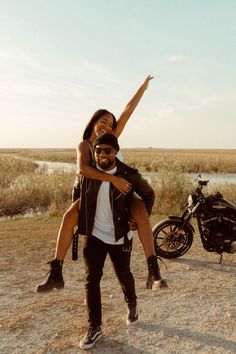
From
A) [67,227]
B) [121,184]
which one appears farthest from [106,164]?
[67,227]

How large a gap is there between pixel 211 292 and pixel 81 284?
1.68 metres

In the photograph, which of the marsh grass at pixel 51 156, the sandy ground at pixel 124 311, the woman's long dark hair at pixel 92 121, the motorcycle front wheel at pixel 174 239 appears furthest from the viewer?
the marsh grass at pixel 51 156

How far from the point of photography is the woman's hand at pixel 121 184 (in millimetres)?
3469

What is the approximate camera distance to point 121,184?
3.47 metres

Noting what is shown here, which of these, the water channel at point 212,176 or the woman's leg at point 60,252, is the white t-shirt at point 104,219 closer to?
the woman's leg at point 60,252

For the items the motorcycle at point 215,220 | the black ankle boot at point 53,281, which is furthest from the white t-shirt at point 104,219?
the motorcycle at point 215,220

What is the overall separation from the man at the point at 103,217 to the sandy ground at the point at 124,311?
38 cm

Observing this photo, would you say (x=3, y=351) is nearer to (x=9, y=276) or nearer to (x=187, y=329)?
(x=187, y=329)

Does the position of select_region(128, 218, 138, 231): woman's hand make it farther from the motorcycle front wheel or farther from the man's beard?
the motorcycle front wheel

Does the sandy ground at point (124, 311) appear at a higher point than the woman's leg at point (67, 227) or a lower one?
lower

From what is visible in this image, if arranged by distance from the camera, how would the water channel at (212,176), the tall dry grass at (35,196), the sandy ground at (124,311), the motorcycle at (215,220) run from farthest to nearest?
the water channel at (212,176), the tall dry grass at (35,196), the motorcycle at (215,220), the sandy ground at (124,311)

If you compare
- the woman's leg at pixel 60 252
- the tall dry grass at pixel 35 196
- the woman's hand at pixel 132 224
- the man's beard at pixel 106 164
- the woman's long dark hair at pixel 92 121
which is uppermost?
the woman's long dark hair at pixel 92 121

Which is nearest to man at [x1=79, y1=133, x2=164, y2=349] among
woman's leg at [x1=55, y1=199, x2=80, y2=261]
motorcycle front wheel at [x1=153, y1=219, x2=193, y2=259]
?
woman's leg at [x1=55, y1=199, x2=80, y2=261]

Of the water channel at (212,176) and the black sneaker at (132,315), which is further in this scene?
the water channel at (212,176)
